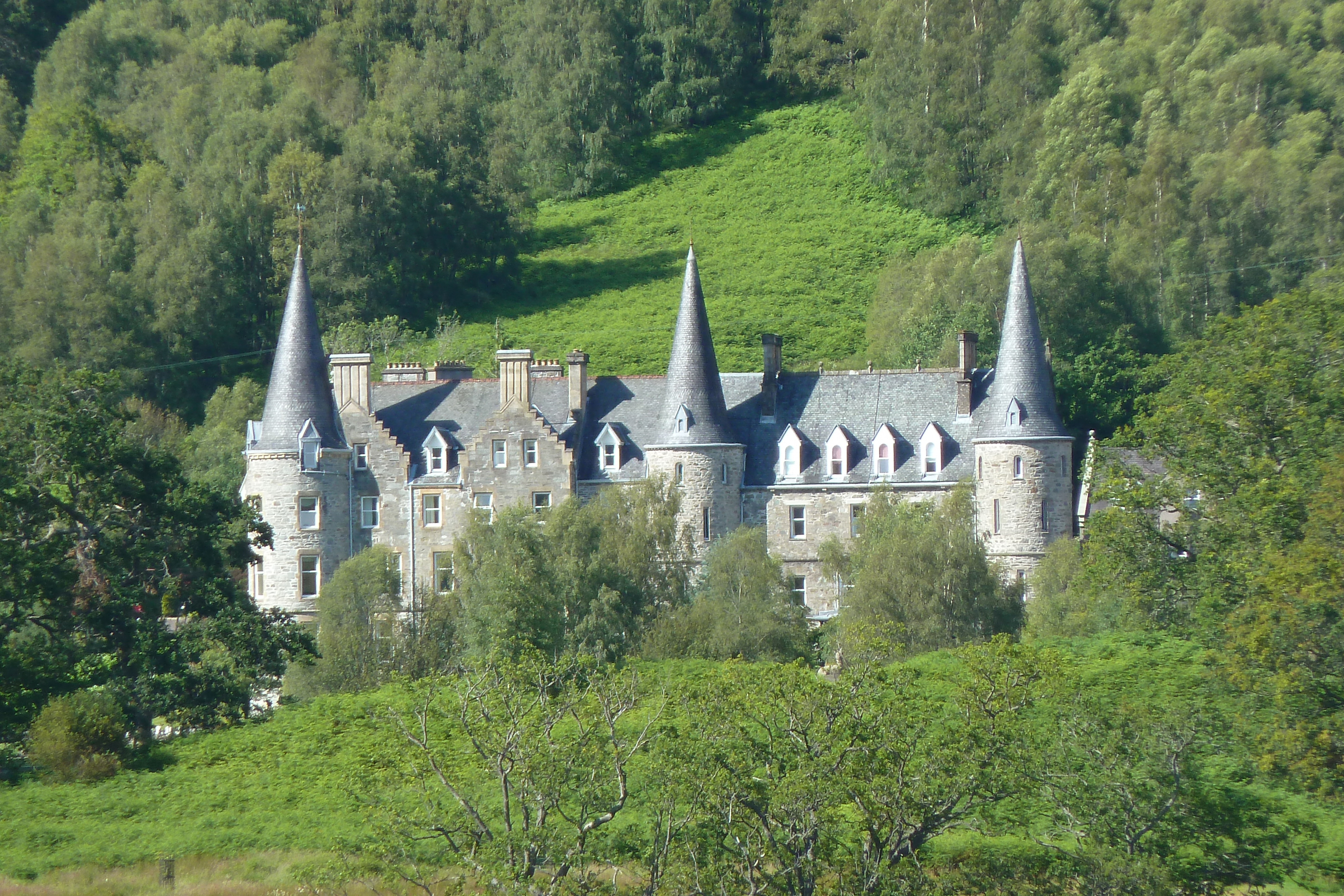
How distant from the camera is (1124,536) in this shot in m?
43.4

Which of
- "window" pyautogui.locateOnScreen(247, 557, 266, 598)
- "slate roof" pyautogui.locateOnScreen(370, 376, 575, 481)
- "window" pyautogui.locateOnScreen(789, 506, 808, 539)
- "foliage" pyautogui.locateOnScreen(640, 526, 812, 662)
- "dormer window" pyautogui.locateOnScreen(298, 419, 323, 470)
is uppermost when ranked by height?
"slate roof" pyautogui.locateOnScreen(370, 376, 575, 481)

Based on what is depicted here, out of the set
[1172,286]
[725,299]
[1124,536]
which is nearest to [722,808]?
[1124,536]

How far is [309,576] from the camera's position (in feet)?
205

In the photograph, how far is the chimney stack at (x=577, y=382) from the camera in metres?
63.8

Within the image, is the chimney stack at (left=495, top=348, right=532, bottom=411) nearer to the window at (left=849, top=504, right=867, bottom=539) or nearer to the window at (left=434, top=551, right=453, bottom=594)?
the window at (left=434, top=551, right=453, bottom=594)

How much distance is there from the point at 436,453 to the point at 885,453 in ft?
46.4

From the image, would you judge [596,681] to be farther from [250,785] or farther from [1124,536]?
[1124,536]

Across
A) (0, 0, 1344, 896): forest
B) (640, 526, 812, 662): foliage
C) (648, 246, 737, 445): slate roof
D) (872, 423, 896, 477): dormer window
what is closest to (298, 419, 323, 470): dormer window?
(0, 0, 1344, 896): forest

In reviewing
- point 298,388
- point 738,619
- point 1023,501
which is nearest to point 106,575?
point 738,619

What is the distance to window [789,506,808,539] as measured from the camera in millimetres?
Answer: 62219

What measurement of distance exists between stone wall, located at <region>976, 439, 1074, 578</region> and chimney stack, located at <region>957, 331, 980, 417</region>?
2.27 metres

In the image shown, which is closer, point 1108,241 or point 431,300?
point 1108,241

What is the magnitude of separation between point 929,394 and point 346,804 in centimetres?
3007

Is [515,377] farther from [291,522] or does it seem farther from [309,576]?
[309,576]
